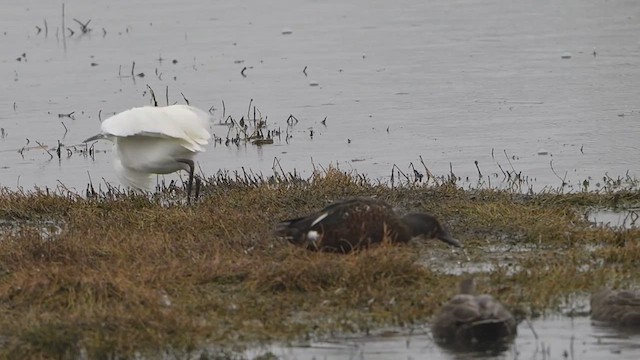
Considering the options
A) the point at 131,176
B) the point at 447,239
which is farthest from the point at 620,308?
the point at 131,176

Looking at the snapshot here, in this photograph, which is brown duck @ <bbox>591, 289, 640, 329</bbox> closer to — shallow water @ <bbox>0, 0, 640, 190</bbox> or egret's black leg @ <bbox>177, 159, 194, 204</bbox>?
egret's black leg @ <bbox>177, 159, 194, 204</bbox>

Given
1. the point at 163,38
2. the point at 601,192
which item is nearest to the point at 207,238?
the point at 601,192

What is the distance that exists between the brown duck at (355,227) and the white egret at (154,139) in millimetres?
2270

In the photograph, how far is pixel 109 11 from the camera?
80.4 ft

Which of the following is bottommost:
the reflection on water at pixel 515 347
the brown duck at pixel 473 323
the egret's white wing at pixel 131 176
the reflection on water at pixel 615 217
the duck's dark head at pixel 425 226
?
the reflection on water at pixel 515 347

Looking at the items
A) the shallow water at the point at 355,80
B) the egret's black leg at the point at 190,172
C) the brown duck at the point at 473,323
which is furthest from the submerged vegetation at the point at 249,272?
the shallow water at the point at 355,80

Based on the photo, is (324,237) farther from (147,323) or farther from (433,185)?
(433,185)

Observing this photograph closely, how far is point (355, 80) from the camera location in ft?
58.0

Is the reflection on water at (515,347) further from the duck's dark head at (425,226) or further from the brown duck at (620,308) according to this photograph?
the duck's dark head at (425,226)

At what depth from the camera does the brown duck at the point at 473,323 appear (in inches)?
275

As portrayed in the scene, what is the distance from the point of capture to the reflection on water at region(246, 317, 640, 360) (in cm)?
690

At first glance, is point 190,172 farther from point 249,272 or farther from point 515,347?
point 515,347

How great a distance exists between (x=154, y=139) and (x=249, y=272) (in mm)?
2962

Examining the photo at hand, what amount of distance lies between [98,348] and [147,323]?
0.34m
